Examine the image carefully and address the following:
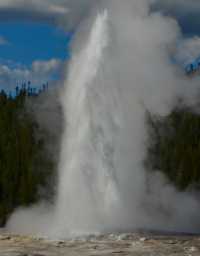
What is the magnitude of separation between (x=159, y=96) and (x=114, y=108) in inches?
461

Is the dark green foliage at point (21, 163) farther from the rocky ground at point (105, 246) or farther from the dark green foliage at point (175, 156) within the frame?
the rocky ground at point (105, 246)

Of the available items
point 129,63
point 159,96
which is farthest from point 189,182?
point 129,63

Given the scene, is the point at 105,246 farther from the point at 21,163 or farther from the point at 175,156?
the point at 175,156

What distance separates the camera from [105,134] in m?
17.8

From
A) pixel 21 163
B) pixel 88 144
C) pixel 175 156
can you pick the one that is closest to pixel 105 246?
pixel 88 144

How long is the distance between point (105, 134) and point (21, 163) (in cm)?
3141

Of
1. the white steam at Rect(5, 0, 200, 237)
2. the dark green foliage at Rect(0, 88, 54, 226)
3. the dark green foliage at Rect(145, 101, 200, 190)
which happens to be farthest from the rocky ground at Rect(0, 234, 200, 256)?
the dark green foliage at Rect(145, 101, 200, 190)

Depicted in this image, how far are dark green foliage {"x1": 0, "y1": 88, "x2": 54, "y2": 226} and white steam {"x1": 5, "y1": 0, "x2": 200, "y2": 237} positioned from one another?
15548 millimetres

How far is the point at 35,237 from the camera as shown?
1516cm

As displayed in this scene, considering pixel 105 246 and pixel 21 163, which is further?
pixel 21 163

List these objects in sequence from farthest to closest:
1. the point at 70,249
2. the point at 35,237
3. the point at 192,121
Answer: the point at 192,121
the point at 35,237
the point at 70,249

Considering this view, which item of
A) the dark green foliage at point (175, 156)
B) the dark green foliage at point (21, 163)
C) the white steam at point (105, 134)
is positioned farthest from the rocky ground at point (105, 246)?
the dark green foliage at point (175, 156)

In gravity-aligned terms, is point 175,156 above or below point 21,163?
above

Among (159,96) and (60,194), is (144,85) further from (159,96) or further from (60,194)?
(60,194)
